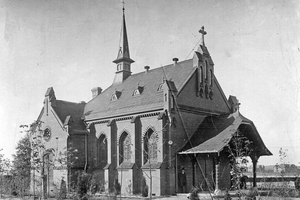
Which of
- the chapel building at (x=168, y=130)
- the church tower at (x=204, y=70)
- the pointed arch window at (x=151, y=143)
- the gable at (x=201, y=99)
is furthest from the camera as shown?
the church tower at (x=204, y=70)

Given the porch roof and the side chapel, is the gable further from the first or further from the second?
the porch roof

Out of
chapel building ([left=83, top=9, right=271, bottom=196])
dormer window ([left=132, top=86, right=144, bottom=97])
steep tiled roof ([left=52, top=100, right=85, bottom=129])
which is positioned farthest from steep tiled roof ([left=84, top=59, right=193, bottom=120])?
steep tiled roof ([left=52, top=100, right=85, bottom=129])

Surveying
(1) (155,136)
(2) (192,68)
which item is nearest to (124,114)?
(1) (155,136)

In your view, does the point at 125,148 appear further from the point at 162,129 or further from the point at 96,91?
the point at 96,91

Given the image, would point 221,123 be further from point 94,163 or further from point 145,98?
point 94,163

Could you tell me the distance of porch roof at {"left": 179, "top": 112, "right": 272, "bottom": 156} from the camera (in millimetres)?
28447

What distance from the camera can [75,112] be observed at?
1656 inches

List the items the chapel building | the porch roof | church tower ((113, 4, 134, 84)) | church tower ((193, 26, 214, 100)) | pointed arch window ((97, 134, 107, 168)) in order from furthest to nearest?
church tower ((113, 4, 134, 84)) → pointed arch window ((97, 134, 107, 168)) → church tower ((193, 26, 214, 100)) → the chapel building → the porch roof

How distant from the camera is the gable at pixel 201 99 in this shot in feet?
107

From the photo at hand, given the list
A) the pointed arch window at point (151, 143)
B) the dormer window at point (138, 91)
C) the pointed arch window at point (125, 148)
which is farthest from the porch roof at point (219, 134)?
the dormer window at point (138, 91)

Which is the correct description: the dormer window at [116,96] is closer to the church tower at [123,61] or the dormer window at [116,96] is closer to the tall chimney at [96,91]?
the church tower at [123,61]

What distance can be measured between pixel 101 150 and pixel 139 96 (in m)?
8.28

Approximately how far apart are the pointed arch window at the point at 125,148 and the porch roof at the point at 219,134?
21.7 ft

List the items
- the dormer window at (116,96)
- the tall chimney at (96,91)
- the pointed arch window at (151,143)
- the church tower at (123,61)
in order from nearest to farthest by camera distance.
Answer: the pointed arch window at (151,143) → the dormer window at (116,96) → the church tower at (123,61) → the tall chimney at (96,91)
